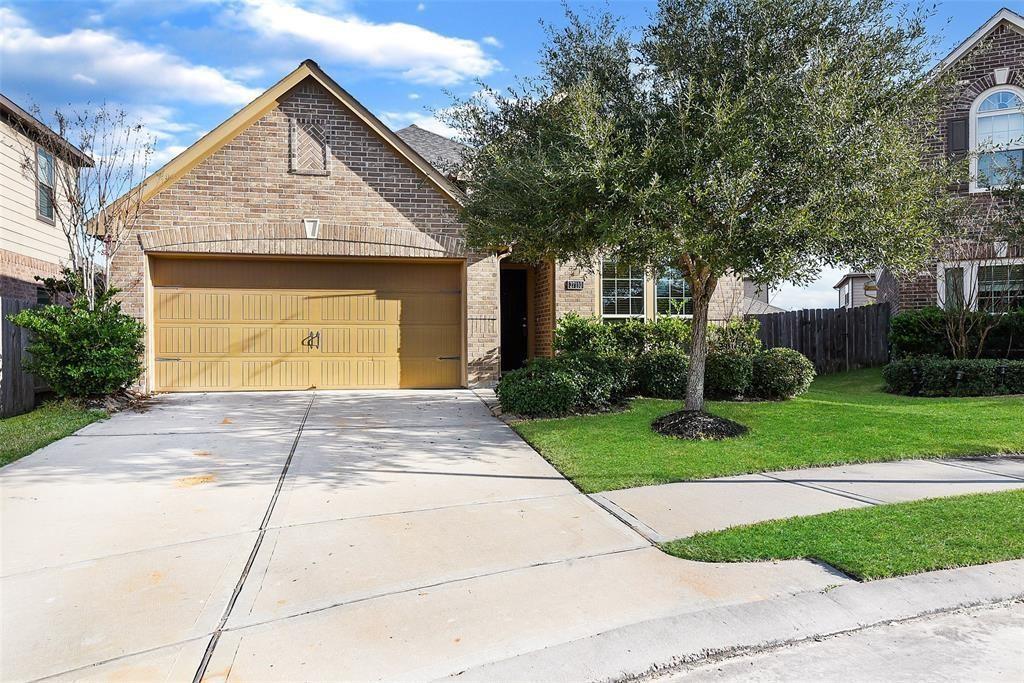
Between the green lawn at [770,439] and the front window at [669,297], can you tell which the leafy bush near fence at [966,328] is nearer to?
the green lawn at [770,439]

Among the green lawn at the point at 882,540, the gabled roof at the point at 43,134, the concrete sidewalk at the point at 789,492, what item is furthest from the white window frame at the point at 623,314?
the gabled roof at the point at 43,134

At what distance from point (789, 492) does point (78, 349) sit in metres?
9.76

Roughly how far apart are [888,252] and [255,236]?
32.4 ft

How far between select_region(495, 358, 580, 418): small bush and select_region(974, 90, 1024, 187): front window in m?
10.3

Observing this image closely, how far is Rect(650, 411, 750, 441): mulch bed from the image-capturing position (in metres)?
7.68

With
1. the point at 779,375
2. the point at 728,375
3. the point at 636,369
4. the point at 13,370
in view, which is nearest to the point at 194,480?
the point at 13,370

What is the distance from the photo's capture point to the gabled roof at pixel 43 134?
11531 mm

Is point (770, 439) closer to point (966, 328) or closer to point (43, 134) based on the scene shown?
point (966, 328)

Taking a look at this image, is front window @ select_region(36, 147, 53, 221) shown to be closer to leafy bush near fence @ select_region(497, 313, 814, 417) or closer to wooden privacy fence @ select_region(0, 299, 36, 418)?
wooden privacy fence @ select_region(0, 299, 36, 418)

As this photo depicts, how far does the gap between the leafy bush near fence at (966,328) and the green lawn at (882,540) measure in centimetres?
917

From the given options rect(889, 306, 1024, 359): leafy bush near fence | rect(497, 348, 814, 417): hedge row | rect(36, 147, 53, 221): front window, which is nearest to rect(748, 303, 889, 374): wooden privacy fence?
rect(889, 306, 1024, 359): leafy bush near fence

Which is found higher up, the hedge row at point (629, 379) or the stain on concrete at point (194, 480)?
the hedge row at point (629, 379)

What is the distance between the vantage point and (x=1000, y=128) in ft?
45.4

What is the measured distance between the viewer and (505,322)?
626 inches
